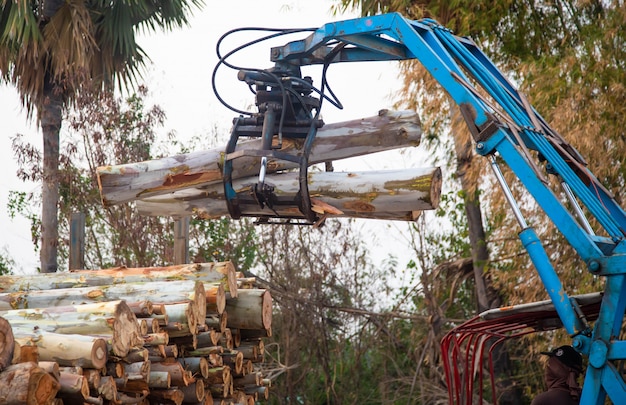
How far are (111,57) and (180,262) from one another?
18.8 feet

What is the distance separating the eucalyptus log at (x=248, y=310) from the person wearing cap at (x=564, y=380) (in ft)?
7.87

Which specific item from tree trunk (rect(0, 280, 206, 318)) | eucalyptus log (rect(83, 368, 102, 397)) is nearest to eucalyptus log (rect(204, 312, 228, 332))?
tree trunk (rect(0, 280, 206, 318))

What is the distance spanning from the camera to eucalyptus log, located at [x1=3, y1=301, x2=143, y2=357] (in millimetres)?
5430

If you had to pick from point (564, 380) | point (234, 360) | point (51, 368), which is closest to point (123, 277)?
point (234, 360)

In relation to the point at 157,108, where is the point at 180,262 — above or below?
below

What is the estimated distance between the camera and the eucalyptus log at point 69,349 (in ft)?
16.7

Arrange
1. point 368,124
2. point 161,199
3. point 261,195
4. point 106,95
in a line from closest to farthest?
point 261,195 < point 368,124 < point 161,199 < point 106,95

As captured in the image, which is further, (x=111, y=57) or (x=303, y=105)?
(x=111, y=57)

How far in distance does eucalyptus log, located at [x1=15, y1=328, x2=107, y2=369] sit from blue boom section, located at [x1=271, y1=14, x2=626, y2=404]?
2.31 meters

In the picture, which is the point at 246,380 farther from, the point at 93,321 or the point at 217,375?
the point at 93,321

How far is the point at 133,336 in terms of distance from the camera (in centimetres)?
560

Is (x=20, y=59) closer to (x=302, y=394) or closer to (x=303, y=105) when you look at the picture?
(x=302, y=394)

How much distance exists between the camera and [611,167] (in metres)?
10.2

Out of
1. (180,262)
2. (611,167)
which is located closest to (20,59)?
(180,262)
